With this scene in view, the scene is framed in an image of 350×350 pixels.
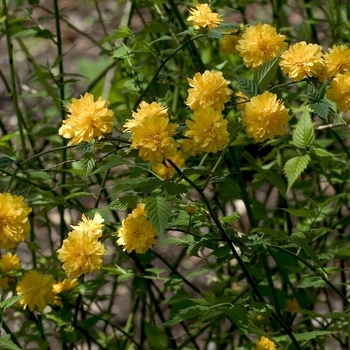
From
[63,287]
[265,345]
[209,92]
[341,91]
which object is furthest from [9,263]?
[341,91]

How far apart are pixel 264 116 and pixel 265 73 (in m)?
0.08

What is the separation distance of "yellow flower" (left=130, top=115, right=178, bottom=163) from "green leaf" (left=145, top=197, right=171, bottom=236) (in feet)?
0.26

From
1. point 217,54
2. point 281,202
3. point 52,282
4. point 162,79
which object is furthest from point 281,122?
point 217,54

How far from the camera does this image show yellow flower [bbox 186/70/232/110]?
1.14 m

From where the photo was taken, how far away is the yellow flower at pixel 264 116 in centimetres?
113

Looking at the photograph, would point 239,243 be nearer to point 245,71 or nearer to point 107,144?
point 107,144

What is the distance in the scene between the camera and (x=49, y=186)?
1.66 m

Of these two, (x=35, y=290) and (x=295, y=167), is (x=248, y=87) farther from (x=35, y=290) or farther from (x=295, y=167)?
(x=35, y=290)

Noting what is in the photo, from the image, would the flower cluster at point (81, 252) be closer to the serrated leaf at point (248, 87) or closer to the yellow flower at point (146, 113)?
the yellow flower at point (146, 113)

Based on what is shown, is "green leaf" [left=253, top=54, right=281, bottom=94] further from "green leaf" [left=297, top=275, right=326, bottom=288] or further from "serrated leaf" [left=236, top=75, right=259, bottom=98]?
"green leaf" [left=297, top=275, right=326, bottom=288]

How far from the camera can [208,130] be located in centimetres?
109

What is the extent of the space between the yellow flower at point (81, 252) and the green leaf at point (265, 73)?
1.14ft

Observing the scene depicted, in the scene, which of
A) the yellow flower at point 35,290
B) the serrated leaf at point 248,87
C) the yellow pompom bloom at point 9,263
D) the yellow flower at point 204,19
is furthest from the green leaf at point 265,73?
the yellow pompom bloom at point 9,263

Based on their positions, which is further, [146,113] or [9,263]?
[9,263]
